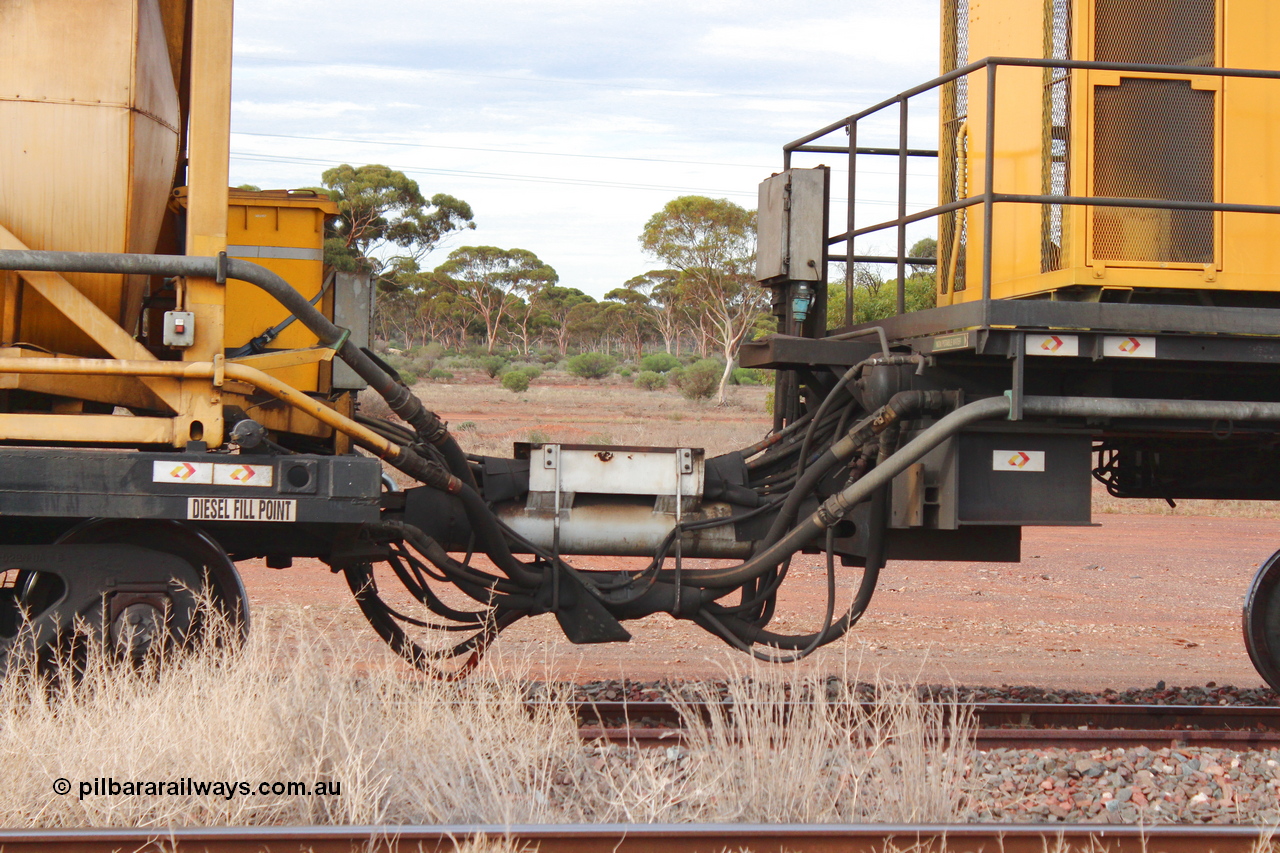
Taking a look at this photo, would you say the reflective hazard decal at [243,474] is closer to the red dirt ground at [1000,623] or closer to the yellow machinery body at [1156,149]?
the red dirt ground at [1000,623]

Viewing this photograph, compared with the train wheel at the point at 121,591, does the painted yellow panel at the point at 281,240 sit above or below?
above

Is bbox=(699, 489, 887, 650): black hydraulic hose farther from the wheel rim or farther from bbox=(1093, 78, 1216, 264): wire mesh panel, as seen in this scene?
the wheel rim

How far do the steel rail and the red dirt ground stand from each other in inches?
71.2

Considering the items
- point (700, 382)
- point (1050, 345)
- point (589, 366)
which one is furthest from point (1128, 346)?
point (589, 366)

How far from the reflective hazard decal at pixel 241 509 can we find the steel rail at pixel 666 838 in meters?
1.23

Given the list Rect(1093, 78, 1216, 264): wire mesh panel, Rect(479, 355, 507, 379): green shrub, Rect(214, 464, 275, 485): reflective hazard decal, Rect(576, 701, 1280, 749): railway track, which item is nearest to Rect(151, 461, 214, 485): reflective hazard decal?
Rect(214, 464, 275, 485): reflective hazard decal

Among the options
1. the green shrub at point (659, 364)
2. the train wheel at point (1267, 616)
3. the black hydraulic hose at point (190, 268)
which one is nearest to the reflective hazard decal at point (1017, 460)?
the train wheel at point (1267, 616)

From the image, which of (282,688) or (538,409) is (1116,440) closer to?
(282,688)

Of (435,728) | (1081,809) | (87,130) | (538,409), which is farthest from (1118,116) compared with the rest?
(538,409)

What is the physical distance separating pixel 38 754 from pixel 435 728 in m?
1.39

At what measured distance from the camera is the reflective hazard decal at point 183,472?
411cm

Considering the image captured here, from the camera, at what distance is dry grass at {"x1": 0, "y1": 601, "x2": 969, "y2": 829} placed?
365cm

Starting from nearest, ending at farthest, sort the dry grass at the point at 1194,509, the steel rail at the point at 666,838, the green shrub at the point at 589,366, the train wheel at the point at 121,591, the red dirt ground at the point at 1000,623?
the steel rail at the point at 666,838
the train wheel at the point at 121,591
the red dirt ground at the point at 1000,623
the dry grass at the point at 1194,509
the green shrub at the point at 589,366

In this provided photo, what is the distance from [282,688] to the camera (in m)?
4.37
